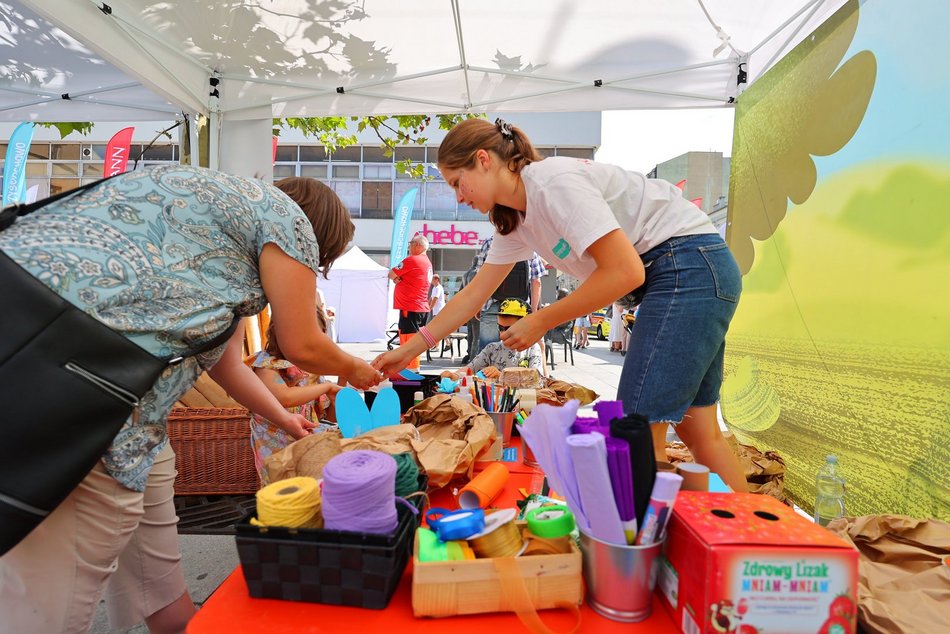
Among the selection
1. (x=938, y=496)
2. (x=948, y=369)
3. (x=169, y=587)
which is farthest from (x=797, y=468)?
(x=169, y=587)

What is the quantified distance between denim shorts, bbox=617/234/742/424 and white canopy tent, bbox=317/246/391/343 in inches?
386

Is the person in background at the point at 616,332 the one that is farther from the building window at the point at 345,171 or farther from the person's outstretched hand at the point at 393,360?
the building window at the point at 345,171

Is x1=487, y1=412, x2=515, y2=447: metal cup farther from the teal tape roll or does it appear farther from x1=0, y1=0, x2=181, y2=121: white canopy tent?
x1=0, y1=0, x2=181, y2=121: white canopy tent

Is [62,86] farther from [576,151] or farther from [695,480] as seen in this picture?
A: [576,151]

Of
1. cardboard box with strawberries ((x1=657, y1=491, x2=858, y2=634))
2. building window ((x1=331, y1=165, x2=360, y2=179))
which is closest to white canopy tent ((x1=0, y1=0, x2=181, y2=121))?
cardboard box with strawberries ((x1=657, y1=491, x2=858, y2=634))

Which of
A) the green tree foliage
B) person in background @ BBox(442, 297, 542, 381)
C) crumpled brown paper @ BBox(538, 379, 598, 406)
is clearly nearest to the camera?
crumpled brown paper @ BBox(538, 379, 598, 406)

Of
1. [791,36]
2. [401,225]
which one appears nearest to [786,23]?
[791,36]

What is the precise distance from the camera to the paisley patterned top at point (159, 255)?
765 millimetres

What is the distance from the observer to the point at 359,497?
2.37 feet

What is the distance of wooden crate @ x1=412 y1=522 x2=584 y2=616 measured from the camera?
0.69 meters

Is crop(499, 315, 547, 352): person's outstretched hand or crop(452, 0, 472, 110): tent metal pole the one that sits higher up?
crop(452, 0, 472, 110): tent metal pole

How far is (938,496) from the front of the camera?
5.88 ft

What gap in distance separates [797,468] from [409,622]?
8.73 ft

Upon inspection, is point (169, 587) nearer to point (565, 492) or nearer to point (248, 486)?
point (565, 492)
